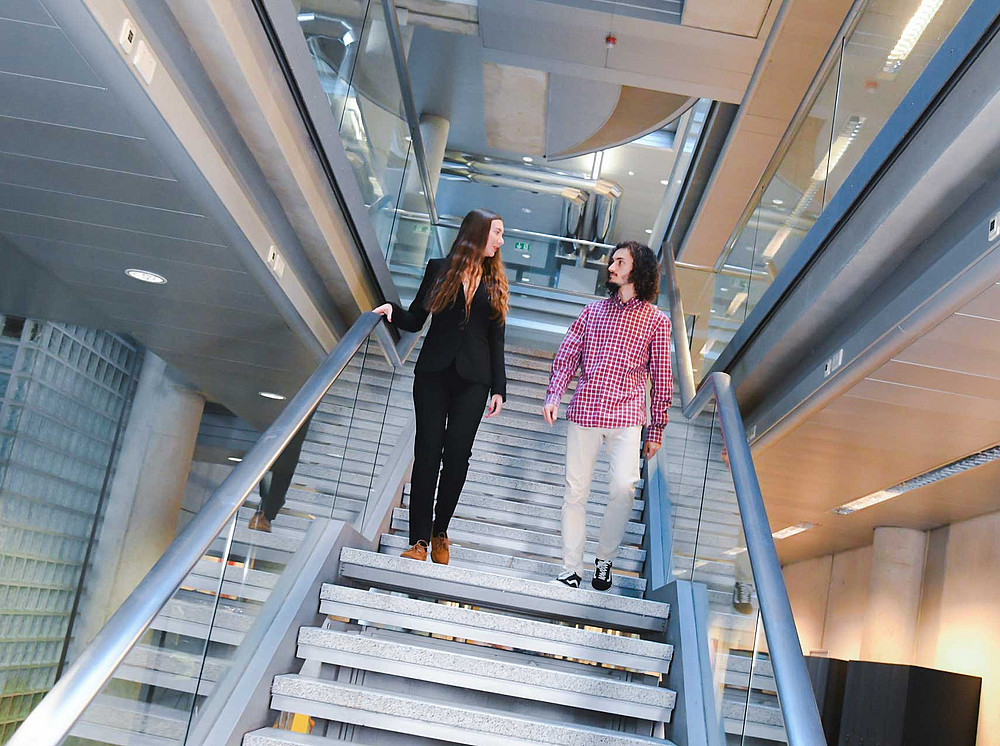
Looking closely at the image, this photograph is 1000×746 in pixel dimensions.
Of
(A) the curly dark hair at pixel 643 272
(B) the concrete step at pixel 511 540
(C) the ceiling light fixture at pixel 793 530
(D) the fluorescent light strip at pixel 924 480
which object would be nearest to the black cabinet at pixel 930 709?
(D) the fluorescent light strip at pixel 924 480

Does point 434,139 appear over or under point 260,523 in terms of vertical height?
over

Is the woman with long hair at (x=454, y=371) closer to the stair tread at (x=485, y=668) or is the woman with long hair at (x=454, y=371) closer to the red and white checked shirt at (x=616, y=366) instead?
the red and white checked shirt at (x=616, y=366)

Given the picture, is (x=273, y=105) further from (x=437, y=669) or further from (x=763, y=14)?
(x=763, y=14)

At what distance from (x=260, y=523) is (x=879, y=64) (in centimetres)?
317

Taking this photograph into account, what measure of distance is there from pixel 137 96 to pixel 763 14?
13.3 feet

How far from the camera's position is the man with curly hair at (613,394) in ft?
14.4

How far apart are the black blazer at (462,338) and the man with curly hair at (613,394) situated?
344mm

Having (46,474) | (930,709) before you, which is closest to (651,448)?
(930,709)

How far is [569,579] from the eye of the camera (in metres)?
4.27

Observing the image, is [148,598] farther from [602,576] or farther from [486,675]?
[602,576]

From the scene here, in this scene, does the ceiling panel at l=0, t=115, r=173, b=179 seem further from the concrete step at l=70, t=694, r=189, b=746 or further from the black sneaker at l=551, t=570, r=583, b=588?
the black sneaker at l=551, t=570, r=583, b=588

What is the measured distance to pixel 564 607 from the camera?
12.9 feet

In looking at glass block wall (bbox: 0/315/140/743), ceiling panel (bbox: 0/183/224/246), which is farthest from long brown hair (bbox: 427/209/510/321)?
glass block wall (bbox: 0/315/140/743)

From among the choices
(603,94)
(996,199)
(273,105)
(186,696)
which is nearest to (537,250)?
(603,94)
